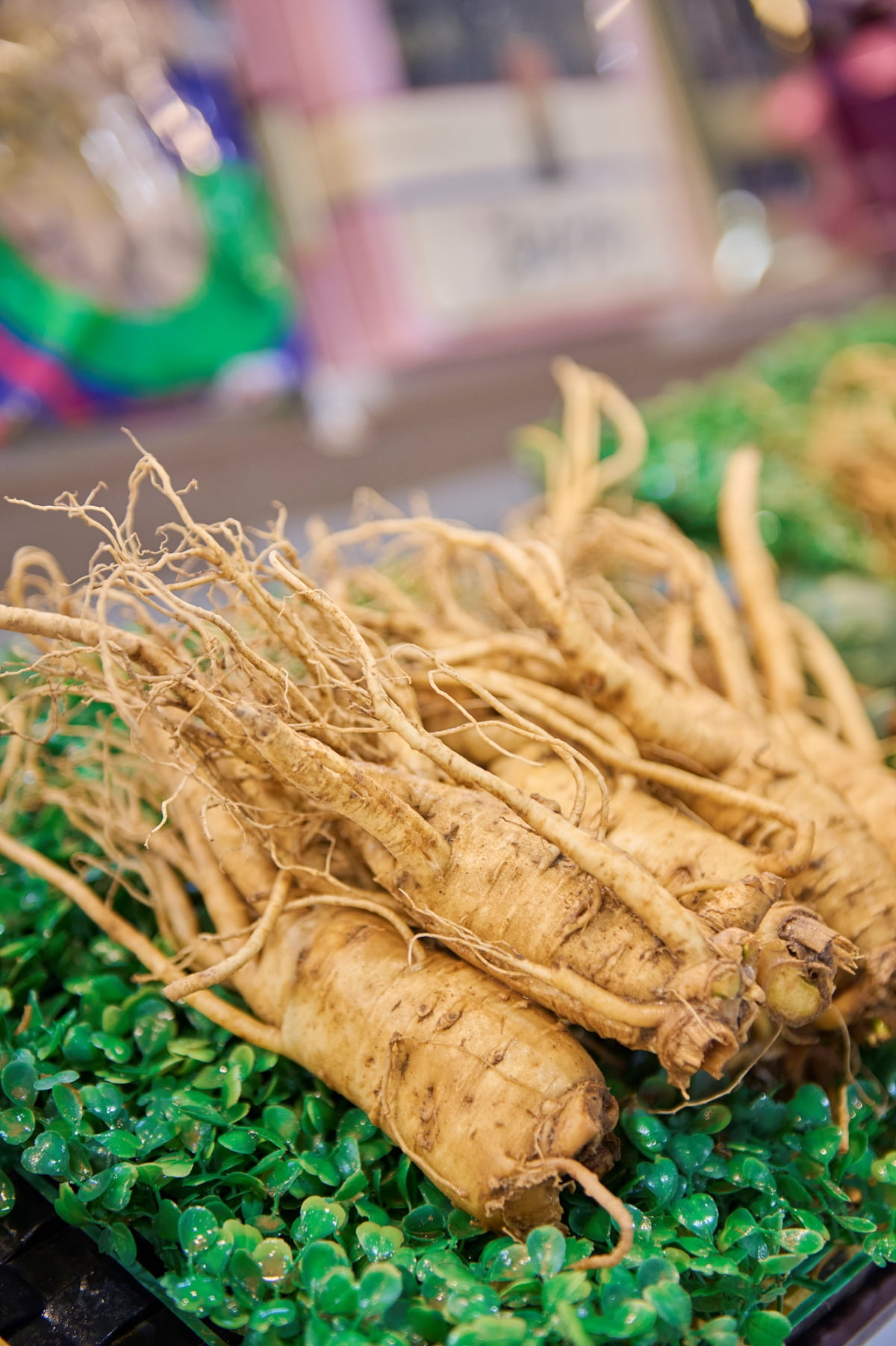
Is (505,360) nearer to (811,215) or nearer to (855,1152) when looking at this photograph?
(811,215)

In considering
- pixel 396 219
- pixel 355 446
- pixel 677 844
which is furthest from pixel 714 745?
pixel 396 219

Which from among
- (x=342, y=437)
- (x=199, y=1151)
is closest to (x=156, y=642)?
(x=199, y=1151)

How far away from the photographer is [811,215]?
5668 millimetres

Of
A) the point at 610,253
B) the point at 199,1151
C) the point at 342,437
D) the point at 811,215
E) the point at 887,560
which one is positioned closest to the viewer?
the point at 199,1151

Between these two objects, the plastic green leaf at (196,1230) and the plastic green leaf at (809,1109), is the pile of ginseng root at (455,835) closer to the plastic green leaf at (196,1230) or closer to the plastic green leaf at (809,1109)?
the plastic green leaf at (809,1109)

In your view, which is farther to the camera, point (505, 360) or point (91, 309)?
point (505, 360)

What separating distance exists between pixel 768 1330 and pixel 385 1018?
20.7 inches

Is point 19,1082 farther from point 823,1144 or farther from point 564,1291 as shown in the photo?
point 823,1144

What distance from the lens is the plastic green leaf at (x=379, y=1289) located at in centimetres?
96

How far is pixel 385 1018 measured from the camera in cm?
117

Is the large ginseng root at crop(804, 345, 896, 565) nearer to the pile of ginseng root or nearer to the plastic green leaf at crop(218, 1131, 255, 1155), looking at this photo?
the pile of ginseng root

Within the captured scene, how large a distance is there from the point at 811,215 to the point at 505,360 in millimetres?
2596

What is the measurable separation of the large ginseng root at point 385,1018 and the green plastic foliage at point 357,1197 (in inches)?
2.4

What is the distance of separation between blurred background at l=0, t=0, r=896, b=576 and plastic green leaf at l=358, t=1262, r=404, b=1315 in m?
1.84
